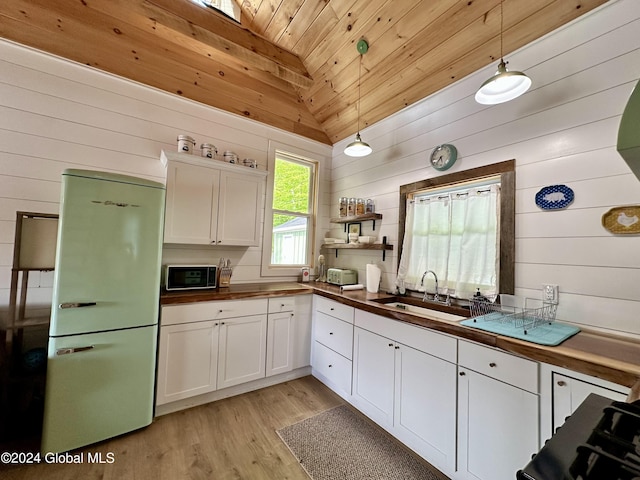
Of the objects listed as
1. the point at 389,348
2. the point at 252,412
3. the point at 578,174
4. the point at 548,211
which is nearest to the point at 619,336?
the point at 548,211

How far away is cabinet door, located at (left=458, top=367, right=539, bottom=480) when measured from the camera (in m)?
1.30

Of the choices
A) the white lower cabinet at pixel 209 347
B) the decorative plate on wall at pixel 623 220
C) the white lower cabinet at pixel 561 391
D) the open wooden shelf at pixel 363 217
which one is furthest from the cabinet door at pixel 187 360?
the decorative plate on wall at pixel 623 220

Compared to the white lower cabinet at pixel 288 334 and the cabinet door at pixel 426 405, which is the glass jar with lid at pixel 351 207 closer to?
→ the white lower cabinet at pixel 288 334

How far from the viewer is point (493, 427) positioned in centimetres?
141

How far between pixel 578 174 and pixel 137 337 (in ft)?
10.7

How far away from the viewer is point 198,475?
5.37ft

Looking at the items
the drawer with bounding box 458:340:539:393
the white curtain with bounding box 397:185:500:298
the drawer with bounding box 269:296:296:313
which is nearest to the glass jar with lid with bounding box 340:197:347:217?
the white curtain with bounding box 397:185:500:298

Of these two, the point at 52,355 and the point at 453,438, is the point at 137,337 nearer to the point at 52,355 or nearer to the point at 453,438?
the point at 52,355

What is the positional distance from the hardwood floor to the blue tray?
149cm

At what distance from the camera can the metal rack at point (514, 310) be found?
5.34 ft

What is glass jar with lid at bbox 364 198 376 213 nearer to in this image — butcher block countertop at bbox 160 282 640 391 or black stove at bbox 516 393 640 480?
butcher block countertop at bbox 160 282 640 391

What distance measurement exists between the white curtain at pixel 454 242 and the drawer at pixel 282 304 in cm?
117

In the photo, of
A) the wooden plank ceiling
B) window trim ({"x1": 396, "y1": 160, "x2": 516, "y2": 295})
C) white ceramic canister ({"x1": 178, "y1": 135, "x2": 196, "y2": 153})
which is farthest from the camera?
white ceramic canister ({"x1": 178, "y1": 135, "x2": 196, "y2": 153})

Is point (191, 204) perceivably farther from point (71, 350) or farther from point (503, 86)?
point (503, 86)
